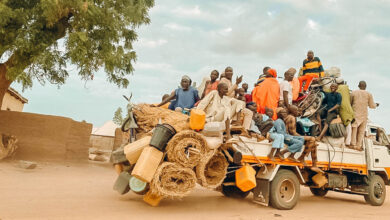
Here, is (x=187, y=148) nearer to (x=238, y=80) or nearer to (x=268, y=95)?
(x=238, y=80)

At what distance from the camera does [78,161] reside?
42.4 feet

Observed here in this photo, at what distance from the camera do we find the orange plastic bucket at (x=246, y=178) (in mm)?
5658

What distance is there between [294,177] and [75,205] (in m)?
4.32

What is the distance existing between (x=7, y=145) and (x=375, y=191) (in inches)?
446

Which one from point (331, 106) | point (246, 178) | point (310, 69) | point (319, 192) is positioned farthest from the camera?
point (319, 192)

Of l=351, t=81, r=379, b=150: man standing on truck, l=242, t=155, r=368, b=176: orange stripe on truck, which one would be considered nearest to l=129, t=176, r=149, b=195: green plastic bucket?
l=242, t=155, r=368, b=176: orange stripe on truck

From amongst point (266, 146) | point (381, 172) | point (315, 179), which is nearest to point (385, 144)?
point (381, 172)

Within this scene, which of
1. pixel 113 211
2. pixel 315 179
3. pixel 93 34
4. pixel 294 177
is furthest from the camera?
pixel 93 34

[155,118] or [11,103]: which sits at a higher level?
[11,103]

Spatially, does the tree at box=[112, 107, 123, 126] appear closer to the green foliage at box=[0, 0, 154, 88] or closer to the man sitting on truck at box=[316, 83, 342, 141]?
the green foliage at box=[0, 0, 154, 88]

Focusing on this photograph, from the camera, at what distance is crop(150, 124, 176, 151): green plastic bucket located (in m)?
5.21

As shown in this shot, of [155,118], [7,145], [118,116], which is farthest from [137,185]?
[118,116]

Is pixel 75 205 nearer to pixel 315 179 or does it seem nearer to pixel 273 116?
pixel 273 116

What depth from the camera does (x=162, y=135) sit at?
5285mm
